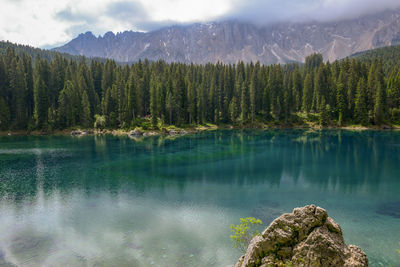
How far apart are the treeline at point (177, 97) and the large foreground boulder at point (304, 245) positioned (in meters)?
102

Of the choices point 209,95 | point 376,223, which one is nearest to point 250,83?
point 209,95

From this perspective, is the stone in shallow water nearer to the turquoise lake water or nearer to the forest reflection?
the turquoise lake water

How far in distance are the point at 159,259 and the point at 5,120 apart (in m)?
113

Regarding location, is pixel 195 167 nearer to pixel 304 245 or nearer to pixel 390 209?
pixel 390 209

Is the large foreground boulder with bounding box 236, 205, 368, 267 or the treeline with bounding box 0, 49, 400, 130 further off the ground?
the treeline with bounding box 0, 49, 400, 130

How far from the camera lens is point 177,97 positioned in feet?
383

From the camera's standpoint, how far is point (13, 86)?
11125cm

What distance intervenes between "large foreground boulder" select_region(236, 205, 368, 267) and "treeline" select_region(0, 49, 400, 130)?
102 m

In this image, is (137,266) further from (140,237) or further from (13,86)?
(13,86)

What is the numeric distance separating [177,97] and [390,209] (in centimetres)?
9674

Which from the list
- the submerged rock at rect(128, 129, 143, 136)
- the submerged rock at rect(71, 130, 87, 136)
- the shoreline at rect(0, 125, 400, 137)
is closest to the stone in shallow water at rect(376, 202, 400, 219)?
the shoreline at rect(0, 125, 400, 137)

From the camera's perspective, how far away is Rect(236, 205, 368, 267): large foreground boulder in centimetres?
995

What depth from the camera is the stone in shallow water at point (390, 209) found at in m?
26.2

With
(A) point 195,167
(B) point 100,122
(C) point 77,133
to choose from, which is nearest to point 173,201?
A: (A) point 195,167
